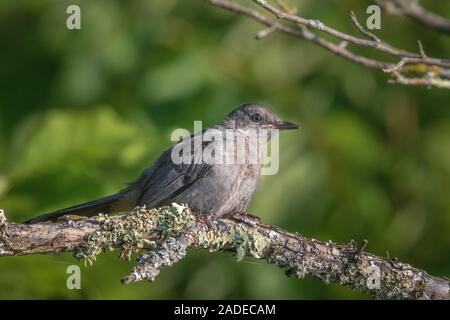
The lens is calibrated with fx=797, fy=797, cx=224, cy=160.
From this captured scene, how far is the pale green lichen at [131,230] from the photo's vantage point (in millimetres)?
4578

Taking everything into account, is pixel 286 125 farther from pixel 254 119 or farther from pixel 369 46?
pixel 369 46

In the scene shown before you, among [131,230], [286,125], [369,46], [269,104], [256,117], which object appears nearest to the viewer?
[369,46]

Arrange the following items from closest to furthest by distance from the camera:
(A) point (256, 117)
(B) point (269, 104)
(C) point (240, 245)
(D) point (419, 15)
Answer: (D) point (419, 15)
(C) point (240, 245)
(A) point (256, 117)
(B) point (269, 104)

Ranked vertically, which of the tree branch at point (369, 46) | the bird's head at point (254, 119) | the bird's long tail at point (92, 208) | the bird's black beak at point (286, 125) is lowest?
the bird's long tail at point (92, 208)

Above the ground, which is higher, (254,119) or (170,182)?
(254,119)

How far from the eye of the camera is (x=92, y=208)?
6.59m

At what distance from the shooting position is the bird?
6500 mm

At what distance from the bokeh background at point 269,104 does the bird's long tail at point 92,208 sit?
6.7 inches

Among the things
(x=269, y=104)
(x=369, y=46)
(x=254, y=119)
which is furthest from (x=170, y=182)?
(x=369, y=46)

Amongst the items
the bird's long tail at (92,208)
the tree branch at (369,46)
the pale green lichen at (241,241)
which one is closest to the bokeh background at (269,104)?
the bird's long tail at (92,208)

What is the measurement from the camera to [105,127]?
645 cm

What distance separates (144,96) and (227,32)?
1118 mm

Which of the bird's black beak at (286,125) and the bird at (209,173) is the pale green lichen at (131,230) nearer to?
the bird at (209,173)

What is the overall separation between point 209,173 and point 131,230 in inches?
78.3
